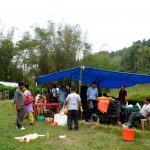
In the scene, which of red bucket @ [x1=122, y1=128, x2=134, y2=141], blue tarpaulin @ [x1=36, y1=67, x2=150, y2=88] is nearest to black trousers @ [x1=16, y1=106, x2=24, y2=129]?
blue tarpaulin @ [x1=36, y1=67, x2=150, y2=88]

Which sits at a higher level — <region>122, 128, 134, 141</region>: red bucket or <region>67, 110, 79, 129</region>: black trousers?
<region>67, 110, 79, 129</region>: black trousers

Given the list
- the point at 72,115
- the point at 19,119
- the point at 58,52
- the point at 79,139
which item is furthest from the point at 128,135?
the point at 58,52

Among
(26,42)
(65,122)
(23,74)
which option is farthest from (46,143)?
(23,74)

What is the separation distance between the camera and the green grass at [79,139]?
8039mm

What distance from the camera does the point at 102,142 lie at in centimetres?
859

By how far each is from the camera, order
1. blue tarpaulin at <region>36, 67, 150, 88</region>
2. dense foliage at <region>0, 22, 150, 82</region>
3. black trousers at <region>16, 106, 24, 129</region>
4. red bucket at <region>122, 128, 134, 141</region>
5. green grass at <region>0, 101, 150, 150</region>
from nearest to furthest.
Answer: green grass at <region>0, 101, 150, 150</region>
red bucket at <region>122, 128, 134, 141</region>
black trousers at <region>16, 106, 24, 129</region>
blue tarpaulin at <region>36, 67, 150, 88</region>
dense foliage at <region>0, 22, 150, 82</region>

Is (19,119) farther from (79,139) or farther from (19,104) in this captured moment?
(79,139)

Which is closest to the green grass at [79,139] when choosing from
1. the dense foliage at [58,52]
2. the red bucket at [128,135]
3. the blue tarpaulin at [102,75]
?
the red bucket at [128,135]

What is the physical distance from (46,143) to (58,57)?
24352 mm

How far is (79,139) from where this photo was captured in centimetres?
897

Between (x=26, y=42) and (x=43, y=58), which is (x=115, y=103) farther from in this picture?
(x=26, y=42)

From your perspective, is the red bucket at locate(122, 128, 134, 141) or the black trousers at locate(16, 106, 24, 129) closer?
the red bucket at locate(122, 128, 134, 141)

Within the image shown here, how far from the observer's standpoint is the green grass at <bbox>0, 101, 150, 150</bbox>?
26.4 feet

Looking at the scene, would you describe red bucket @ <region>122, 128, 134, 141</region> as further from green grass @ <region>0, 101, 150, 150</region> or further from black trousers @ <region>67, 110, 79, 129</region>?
black trousers @ <region>67, 110, 79, 129</region>
